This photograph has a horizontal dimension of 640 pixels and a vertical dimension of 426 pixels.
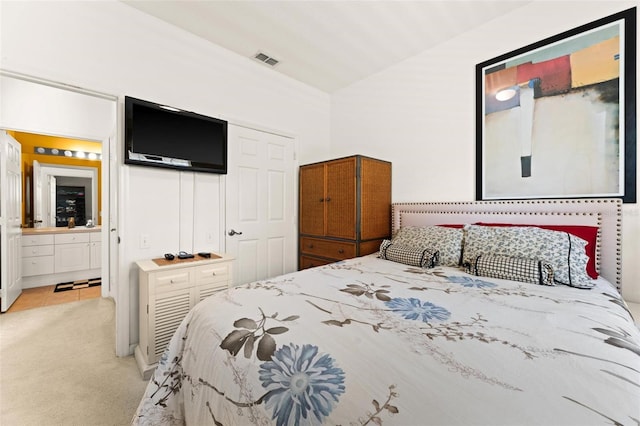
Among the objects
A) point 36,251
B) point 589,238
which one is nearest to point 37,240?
point 36,251

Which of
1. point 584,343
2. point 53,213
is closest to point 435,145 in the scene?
point 584,343

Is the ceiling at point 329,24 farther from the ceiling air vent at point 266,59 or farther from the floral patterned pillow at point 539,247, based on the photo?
the floral patterned pillow at point 539,247

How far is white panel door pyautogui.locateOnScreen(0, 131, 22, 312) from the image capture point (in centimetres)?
295

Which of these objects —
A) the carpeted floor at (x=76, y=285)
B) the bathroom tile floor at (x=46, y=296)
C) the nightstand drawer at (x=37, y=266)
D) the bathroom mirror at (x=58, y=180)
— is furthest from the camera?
the bathroom mirror at (x=58, y=180)

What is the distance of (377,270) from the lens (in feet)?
6.05

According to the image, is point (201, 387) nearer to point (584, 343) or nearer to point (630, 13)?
point (584, 343)

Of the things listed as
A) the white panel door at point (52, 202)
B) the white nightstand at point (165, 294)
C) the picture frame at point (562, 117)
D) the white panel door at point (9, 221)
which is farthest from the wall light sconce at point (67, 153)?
the picture frame at point (562, 117)

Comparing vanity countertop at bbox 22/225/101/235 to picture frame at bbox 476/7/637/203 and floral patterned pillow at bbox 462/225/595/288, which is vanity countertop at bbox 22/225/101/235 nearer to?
floral patterned pillow at bbox 462/225/595/288

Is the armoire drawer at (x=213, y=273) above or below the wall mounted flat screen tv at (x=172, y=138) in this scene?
below

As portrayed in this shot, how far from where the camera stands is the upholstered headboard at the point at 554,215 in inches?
67.7

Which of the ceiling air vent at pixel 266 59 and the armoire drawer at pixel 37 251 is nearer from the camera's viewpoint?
the ceiling air vent at pixel 266 59

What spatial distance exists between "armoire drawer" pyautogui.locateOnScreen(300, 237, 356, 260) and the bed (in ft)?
3.24

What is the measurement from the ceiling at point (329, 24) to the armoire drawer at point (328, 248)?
6.70 feet

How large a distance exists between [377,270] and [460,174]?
1.39 m
